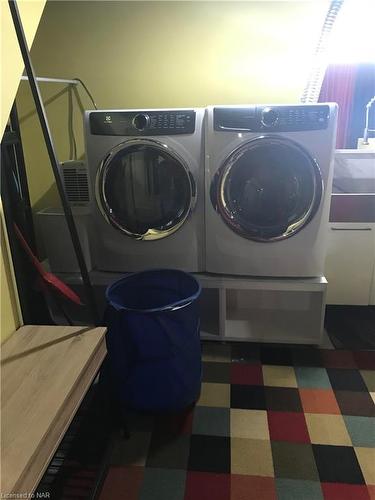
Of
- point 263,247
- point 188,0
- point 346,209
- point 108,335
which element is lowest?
point 108,335

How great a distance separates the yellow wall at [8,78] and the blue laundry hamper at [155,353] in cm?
37

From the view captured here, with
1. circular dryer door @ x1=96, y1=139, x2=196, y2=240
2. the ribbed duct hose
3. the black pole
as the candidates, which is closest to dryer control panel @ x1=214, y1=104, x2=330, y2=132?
circular dryer door @ x1=96, y1=139, x2=196, y2=240

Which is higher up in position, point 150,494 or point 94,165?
point 94,165

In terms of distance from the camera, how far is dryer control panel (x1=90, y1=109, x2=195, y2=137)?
6.40 ft

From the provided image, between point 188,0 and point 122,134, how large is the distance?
1.10 meters

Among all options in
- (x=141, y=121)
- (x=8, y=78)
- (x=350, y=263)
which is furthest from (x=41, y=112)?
(x=350, y=263)

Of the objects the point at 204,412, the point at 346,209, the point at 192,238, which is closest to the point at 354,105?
the point at 346,209

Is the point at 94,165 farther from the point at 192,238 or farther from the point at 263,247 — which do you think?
the point at 263,247

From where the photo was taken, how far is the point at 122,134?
200cm

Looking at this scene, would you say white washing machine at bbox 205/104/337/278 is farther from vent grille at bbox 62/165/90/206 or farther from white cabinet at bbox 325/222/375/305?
vent grille at bbox 62/165/90/206

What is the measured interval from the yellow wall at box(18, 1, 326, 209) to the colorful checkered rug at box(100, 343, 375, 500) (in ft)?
5.55

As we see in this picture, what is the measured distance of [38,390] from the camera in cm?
107

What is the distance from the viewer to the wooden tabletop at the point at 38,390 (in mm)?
882

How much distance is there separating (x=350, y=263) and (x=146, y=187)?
1.21m
